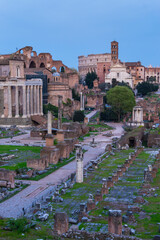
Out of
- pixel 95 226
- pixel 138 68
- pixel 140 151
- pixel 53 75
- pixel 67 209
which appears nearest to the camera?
pixel 95 226

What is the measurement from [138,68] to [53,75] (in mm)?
48904

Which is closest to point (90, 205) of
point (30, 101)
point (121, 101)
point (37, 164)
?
point (37, 164)

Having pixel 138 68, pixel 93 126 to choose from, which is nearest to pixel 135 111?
pixel 93 126

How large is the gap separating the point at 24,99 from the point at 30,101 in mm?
3126

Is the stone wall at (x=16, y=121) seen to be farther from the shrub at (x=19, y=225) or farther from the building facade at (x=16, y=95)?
the shrub at (x=19, y=225)

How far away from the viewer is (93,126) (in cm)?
6191

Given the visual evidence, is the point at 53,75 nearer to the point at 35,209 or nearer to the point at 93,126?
the point at 93,126

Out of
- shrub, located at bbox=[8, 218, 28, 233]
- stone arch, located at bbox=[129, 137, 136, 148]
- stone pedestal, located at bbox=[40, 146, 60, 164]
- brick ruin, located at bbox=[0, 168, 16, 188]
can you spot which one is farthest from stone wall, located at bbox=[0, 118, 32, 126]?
shrub, located at bbox=[8, 218, 28, 233]

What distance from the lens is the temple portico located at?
6241 cm

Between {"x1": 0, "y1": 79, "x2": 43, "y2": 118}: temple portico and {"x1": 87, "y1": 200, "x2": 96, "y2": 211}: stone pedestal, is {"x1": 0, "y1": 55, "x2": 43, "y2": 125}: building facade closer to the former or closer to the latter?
{"x1": 0, "y1": 79, "x2": 43, "y2": 118}: temple portico

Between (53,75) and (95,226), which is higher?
(53,75)

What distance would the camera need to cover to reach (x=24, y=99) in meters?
62.4

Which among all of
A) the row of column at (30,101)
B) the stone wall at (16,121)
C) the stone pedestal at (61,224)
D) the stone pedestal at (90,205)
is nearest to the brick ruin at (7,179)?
the stone pedestal at (90,205)

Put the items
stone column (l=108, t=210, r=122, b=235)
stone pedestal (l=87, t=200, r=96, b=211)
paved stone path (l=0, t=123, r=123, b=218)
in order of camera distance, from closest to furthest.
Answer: stone column (l=108, t=210, r=122, b=235) < stone pedestal (l=87, t=200, r=96, b=211) < paved stone path (l=0, t=123, r=123, b=218)
